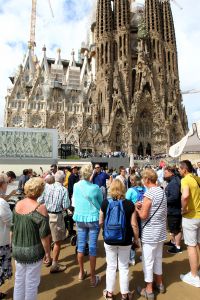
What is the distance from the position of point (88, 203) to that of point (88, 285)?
4.59 feet

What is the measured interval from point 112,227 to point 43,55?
61.6 metres

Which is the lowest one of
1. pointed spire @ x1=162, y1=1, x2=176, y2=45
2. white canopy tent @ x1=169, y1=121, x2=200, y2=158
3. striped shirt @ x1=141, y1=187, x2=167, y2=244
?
striped shirt @ x1=141, y1=187, x2=167, y2=244

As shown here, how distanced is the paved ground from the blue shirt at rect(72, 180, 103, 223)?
3.67 ft

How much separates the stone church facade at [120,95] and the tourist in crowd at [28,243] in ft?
127

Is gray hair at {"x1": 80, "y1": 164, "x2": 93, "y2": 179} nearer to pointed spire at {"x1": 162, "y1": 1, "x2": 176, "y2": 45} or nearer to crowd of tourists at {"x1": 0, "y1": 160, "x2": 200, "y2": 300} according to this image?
crowd of tourists at {"x1": 0, "y1": 160, "x2": 200, "y2": 300}

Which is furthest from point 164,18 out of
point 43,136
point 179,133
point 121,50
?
point 43,136

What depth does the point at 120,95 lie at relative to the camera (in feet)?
143

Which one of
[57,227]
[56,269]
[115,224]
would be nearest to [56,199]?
[57,227]

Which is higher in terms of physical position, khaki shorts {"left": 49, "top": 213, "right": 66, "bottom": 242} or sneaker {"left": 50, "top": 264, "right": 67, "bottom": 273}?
khaki shorts {"left": 49, "top": 213, "right": 66, "bottom": 242}

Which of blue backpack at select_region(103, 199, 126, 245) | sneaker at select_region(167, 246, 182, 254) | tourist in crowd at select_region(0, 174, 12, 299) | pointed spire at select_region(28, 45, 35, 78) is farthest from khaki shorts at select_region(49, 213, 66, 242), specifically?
pointed spire at select_region(28, 45, 35, 78)

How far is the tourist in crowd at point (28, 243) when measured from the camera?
3.28 meters

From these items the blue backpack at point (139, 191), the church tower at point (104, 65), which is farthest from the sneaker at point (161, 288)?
the church tower at point (104, 65)

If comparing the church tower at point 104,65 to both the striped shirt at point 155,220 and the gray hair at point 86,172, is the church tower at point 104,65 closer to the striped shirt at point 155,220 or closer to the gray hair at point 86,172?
the gray hair at point 86,172

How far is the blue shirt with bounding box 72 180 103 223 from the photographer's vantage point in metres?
4.52
